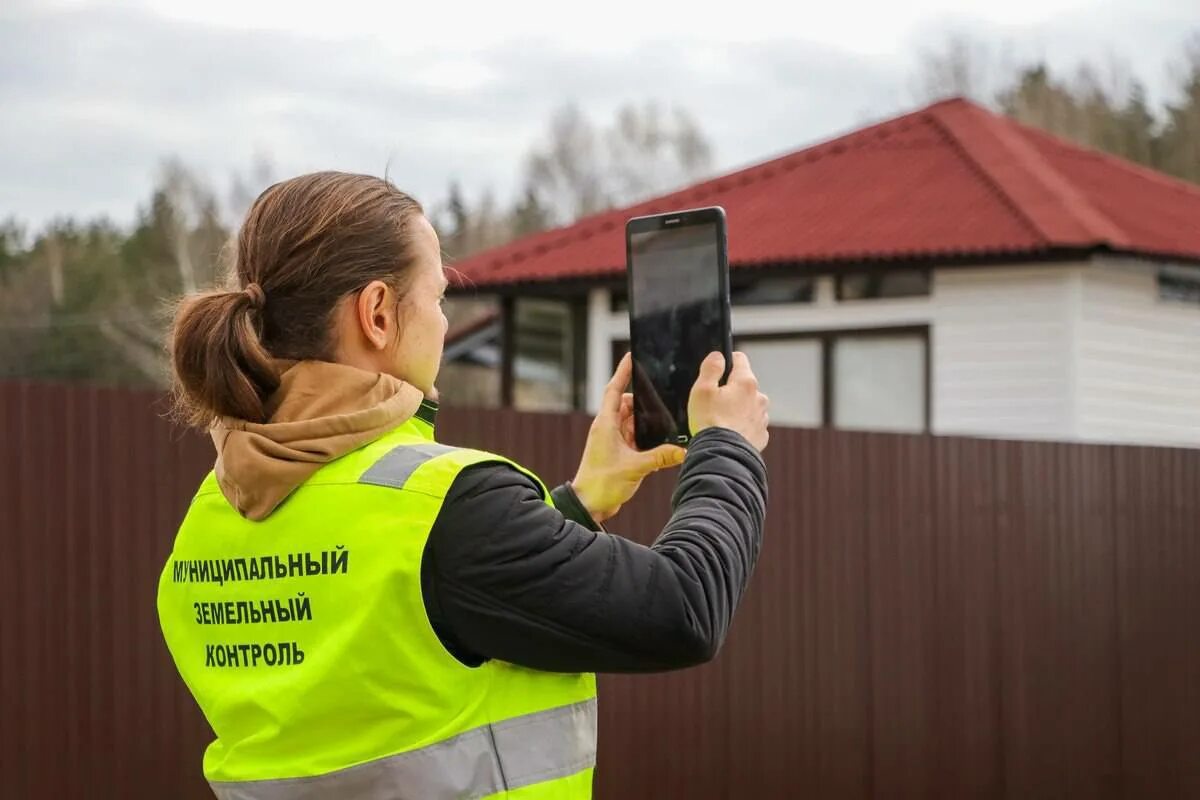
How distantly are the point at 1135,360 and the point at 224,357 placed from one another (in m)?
15.8

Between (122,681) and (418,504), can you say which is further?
(122,681)

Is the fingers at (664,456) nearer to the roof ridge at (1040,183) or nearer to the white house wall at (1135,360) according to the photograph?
the roof ridge at (1040,183)

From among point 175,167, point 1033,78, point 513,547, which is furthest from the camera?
point 175,167

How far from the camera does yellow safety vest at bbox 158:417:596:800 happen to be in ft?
6.86

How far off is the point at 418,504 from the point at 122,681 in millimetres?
3854

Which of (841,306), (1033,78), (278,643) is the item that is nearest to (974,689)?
(278,643)

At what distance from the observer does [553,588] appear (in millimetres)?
2061

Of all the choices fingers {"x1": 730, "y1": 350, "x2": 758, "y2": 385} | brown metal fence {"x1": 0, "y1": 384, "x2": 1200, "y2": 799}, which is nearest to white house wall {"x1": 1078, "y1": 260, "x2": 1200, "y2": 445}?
brown metal fence {"x1": 0, "y1": 384, "x2": 1200, "y2": 799}

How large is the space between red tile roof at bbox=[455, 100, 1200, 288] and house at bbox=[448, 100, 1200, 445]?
29 millimetres

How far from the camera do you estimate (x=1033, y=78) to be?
175 ft

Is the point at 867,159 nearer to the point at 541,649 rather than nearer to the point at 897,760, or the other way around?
the point at 897,760

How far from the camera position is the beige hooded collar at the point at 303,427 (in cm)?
218

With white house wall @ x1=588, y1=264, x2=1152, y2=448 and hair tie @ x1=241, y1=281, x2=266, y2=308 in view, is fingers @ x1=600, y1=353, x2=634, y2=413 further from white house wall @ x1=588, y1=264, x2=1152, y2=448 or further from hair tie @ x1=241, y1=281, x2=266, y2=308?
white house wall @ x1=588, y1=264, x2=1152, y2=448

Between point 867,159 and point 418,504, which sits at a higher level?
point 867,159
